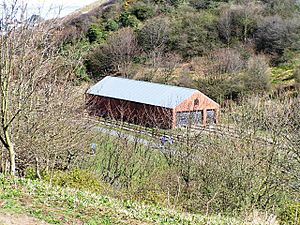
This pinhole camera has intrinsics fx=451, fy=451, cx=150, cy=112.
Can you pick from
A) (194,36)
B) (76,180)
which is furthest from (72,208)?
(194,36)

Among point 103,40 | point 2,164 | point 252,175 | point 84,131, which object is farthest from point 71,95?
point 103,40

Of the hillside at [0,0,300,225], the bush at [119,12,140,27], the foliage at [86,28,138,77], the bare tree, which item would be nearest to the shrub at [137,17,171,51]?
the bush at [119,12,140,27]

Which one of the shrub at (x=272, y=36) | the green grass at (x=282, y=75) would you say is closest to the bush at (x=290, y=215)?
the green grass at (x=282, y=75)

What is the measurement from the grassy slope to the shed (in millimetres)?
14535

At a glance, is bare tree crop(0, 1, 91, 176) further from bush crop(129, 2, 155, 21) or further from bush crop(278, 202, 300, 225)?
bush crop(129, 2, 155, 21)

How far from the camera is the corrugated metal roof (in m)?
24.4

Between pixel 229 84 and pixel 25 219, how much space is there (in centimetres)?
2199

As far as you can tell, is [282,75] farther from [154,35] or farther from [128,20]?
[128,20]

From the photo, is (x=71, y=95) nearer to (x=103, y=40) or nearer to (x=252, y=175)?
(x=252, y=175)

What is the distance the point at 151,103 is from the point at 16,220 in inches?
762

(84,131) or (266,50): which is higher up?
(266,50)

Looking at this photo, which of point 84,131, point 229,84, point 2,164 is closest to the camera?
point 2,164

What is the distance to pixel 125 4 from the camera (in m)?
45.3

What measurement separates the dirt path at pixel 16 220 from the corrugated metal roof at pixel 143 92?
17.7 metres
